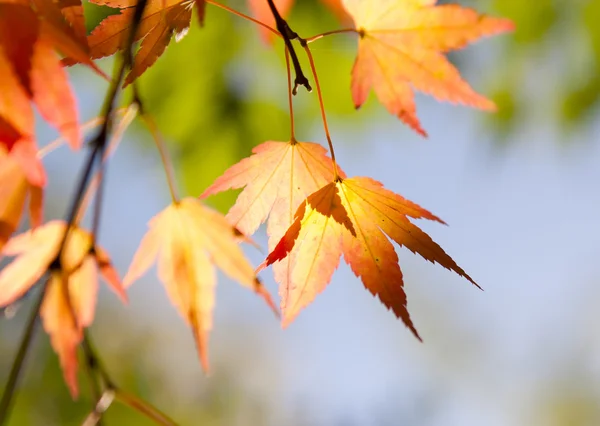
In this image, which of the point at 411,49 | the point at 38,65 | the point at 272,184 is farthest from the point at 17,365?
the point at 411,49

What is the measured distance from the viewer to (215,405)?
3691 mm

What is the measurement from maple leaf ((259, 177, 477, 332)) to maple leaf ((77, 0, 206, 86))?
0.76 ft

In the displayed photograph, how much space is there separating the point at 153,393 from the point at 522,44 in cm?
305

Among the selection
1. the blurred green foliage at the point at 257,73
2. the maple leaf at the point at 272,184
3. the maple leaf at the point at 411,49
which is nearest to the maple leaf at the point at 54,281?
the maple leaf at the point at 272,184

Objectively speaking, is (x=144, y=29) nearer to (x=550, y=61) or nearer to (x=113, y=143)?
(x=113, y=143)

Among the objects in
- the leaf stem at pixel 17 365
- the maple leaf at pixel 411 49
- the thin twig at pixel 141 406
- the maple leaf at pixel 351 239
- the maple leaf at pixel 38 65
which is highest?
the maple leaf at pixel 38 65

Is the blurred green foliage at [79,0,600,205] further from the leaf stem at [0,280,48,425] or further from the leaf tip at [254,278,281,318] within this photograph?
the leaf stem at [0,280,48,425]

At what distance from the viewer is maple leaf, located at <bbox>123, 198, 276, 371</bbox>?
72cm

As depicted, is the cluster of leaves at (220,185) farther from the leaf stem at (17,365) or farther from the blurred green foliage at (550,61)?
the blurred green foliage at (550,61)

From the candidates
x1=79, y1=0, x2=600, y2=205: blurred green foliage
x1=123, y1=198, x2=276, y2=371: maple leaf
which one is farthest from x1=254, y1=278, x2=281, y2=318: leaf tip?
x1=79, y1=0, x2=600, y2=205: blurred green foliage

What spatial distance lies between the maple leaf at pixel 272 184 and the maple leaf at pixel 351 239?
40mm

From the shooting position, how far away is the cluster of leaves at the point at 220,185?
462mm

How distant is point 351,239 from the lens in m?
0.63

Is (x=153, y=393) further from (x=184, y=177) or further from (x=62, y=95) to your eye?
(x=62, y=95)
